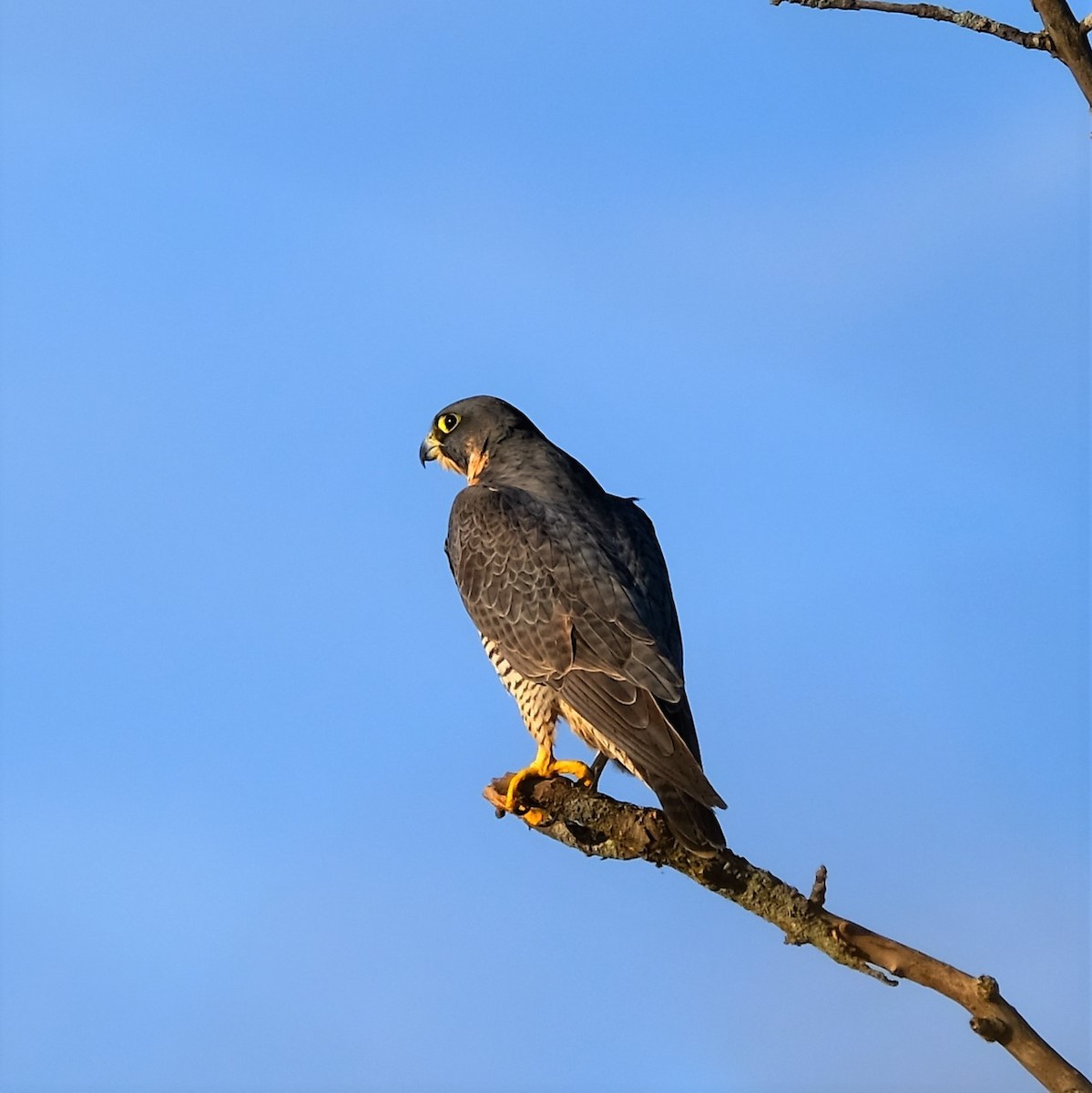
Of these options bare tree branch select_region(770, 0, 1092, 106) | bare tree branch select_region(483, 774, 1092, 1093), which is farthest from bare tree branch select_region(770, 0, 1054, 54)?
bare tree branch select_region(483, 774, 1092, 1093)

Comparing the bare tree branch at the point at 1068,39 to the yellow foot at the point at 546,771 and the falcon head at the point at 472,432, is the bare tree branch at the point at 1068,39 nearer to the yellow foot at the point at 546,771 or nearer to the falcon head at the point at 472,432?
the yellow foot at the point at 546,771

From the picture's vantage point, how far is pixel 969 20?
5020 millimetres

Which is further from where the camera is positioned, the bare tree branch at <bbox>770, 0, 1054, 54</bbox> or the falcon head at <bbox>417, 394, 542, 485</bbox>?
the falcon head at <bbox>417, 394, 542, 485</bbox>

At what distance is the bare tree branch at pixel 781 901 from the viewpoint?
499 centimetres

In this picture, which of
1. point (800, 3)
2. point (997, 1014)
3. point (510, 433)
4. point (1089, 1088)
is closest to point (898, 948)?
point (997, 1014)

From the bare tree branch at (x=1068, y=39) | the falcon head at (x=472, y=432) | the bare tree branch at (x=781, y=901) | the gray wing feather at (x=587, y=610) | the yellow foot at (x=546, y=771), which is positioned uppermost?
the falcon head at (x=472, y=432)

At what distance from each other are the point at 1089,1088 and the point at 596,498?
4.15 metres

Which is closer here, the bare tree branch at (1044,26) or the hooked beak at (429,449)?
the bare tree branch at (1044,26)

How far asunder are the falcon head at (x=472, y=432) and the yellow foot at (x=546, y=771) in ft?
7.28

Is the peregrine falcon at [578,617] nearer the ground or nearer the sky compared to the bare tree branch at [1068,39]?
nearer the ground

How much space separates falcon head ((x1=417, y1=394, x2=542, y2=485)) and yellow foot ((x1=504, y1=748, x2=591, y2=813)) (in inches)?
87.4

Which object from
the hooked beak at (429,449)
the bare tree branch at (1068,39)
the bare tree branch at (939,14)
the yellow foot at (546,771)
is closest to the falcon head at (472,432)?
the hooked beak at (429,449)

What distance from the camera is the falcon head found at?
8711mm

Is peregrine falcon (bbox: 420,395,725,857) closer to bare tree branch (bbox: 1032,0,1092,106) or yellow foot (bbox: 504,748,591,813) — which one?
yellow foot (bbox: 504,748,591,813)
